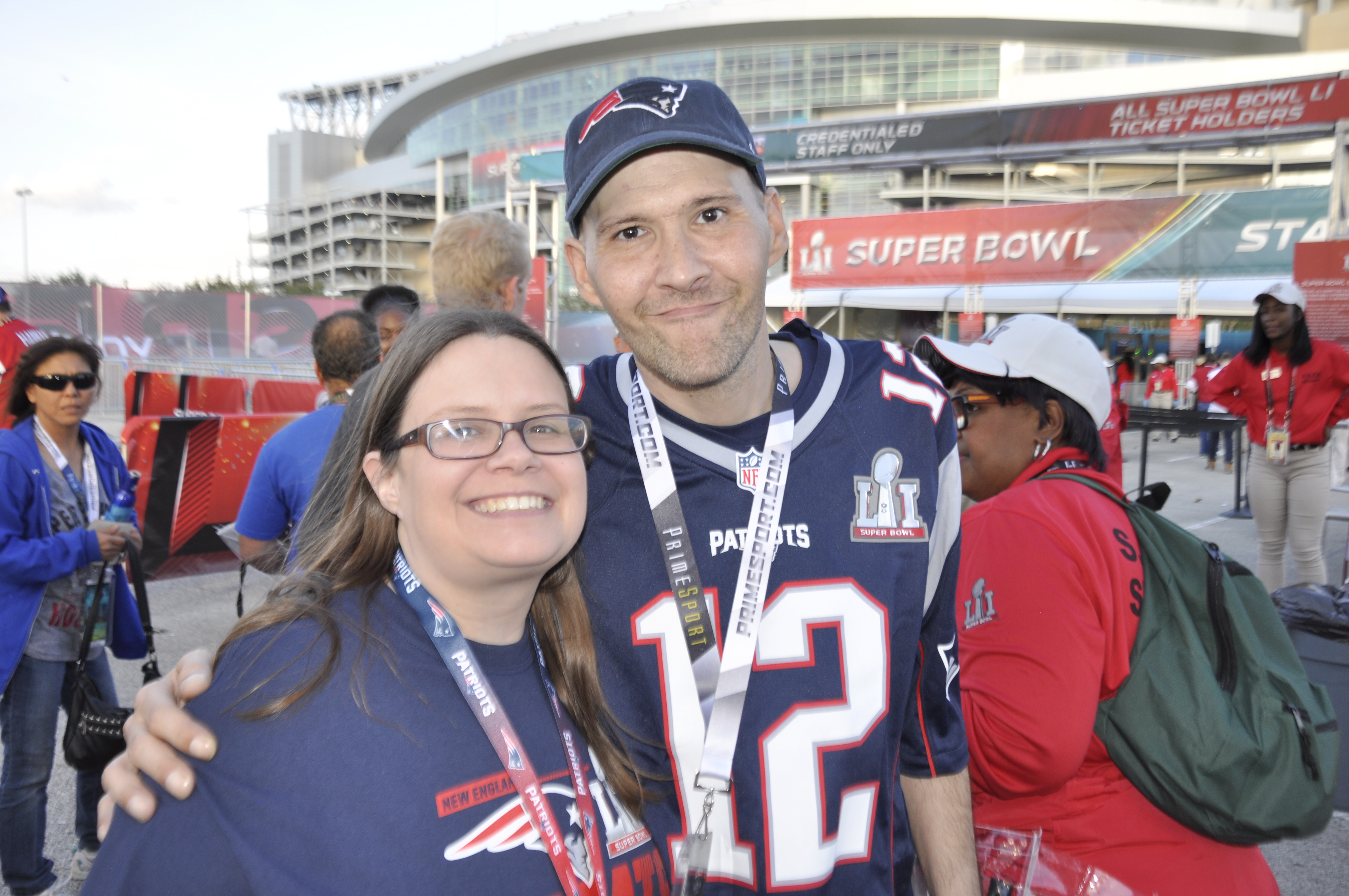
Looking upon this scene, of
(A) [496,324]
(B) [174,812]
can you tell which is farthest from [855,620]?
(B) [174,812]

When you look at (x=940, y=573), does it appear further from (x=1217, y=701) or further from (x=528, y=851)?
(x=528, y=851)

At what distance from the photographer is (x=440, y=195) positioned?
66.7 metres

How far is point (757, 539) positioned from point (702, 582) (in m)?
0.13

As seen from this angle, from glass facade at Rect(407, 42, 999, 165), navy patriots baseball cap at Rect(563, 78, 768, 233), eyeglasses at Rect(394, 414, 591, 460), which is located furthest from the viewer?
glass facade at Rect(407, 42, 999, 165)

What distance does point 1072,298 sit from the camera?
20.3 meters

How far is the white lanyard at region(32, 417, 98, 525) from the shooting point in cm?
360

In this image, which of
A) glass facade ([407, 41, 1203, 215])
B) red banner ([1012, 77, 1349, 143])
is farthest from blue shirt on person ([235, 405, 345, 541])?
glass facade ([407, 41, 1203, 215])

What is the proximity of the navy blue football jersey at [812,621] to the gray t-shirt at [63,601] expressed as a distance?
2752 mm


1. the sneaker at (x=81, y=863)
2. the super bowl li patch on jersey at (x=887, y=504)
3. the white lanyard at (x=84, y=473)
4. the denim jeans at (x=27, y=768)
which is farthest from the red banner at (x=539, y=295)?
the super bowl li patch on jersey at (x=887, y=504)

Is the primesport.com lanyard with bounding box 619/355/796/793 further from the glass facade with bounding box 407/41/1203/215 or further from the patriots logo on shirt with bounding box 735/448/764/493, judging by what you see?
the glass facade with bounding box 407/41/1203/215

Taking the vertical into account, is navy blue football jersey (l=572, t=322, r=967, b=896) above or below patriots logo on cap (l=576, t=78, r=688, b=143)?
below

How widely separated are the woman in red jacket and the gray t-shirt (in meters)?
3.25

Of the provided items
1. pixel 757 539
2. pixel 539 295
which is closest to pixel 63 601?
pixel 757 539

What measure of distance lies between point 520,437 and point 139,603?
246 centimetres
